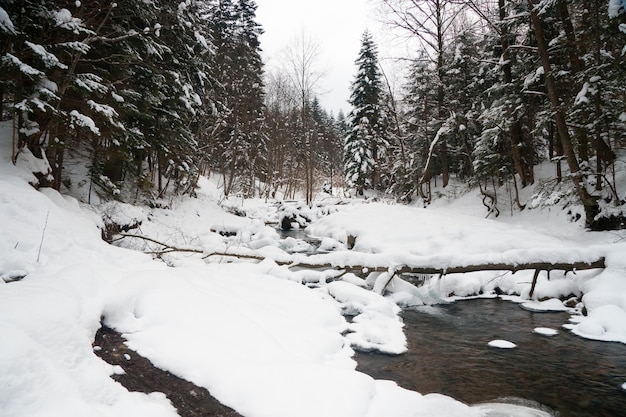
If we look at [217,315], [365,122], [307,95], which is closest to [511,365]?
[217,315]

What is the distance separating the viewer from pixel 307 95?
25.3m

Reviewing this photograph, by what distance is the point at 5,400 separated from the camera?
1.92m

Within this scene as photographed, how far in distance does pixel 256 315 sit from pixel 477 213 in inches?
549

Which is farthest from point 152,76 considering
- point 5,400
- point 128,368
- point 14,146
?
point 5,400

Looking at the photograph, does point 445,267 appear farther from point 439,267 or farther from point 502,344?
point 502,344

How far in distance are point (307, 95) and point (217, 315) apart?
2338cm

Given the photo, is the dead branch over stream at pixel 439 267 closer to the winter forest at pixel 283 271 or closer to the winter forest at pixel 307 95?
the winter forest at pixel 283 271

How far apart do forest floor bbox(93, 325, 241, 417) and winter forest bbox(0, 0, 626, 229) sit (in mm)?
5134

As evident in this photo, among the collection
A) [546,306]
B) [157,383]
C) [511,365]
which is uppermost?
[157,383]

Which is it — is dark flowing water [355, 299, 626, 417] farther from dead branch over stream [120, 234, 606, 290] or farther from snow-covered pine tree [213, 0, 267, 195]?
snow-covered pine tree [213, 0, 267, 195]

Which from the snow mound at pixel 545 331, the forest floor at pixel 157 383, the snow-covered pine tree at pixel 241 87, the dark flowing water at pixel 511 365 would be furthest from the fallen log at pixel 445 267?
the snow-covered pine tree at pixel 241 87

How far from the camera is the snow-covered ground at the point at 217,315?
2506 millimetres

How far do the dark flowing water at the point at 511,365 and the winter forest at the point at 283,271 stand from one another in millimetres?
31

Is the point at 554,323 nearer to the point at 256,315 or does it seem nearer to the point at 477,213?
Result: the point at 256,315
